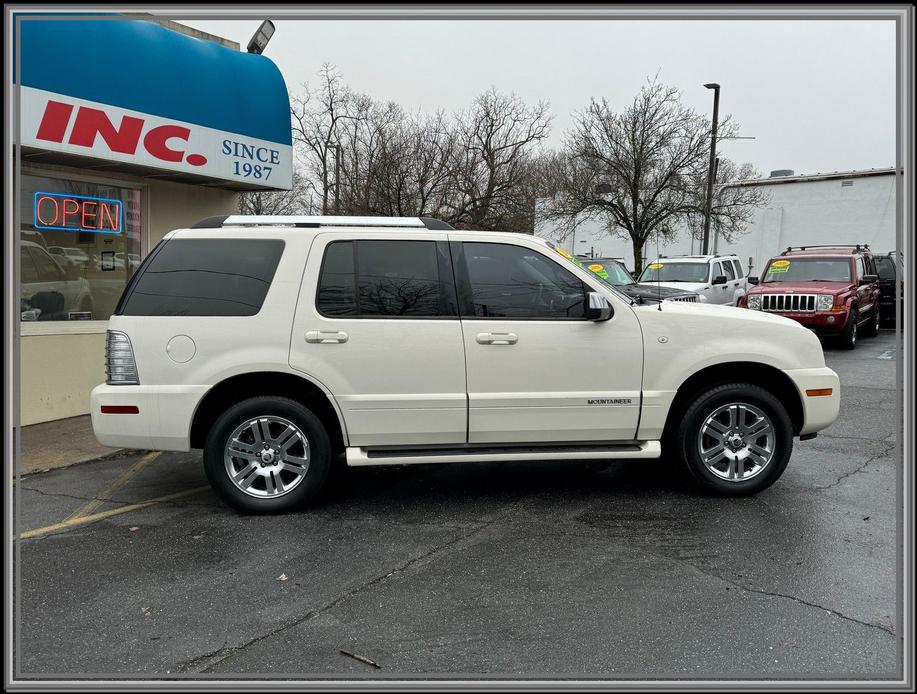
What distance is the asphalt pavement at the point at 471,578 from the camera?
11.3 ft

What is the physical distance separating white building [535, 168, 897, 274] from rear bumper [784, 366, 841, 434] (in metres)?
30.1

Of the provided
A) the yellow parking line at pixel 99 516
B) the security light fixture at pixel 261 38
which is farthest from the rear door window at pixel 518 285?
the security light fixture at pixel 261 38

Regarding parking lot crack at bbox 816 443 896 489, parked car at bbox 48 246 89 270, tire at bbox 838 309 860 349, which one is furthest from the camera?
tire at bbox 838 309 860 349

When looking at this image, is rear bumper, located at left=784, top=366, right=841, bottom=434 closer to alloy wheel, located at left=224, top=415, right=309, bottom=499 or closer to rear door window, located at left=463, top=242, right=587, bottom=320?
rear door window, located at left=463, top=242, right=587, bottom=320

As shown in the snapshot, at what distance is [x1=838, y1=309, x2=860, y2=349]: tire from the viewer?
15242 millimetres

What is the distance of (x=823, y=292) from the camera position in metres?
15.2

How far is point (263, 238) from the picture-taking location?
Answer: 546 cm

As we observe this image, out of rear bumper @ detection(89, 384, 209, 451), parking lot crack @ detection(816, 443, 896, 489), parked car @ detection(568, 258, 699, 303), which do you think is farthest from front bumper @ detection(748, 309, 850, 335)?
rear bumper @ detection(89, 384, 209, 451)

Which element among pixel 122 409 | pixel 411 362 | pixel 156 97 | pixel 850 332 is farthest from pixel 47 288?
pixel 850 332

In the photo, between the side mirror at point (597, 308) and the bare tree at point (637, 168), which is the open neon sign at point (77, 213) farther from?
the bare tree at point (637, 168)

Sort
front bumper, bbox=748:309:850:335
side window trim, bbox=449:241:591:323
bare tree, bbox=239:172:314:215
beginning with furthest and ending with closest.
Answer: bare tree, bbox=239:172:314:215 < front bumper, bbox=748:309:850:335 < side window trim, bbox=449:241:591:323

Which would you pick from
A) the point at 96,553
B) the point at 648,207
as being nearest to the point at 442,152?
the point at 648,207

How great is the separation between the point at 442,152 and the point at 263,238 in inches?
704

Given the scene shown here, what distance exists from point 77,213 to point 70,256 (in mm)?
499
